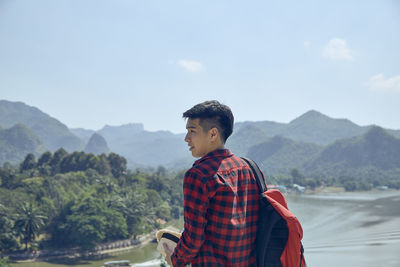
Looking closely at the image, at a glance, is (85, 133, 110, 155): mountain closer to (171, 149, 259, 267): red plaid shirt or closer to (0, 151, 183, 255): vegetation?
(0, 151, 183, 255): vegetation

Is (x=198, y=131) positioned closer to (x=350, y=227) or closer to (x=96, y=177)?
(x=350, y=227)

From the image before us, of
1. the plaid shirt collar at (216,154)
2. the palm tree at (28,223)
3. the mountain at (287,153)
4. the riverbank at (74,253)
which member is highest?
the mountain at (287,153)

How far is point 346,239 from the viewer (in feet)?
57.0

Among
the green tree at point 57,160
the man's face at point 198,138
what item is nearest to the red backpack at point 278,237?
the man's face at point 198,138

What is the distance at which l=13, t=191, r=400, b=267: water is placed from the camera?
13.5 meters

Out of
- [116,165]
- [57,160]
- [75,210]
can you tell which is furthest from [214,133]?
[57,160]

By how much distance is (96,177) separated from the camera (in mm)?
33250

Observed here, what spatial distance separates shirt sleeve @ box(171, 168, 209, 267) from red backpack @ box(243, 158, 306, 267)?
25 cm

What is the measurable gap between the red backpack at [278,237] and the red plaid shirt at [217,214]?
53 mm

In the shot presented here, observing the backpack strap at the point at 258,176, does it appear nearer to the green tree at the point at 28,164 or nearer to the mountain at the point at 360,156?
the green tree at the point at 28,164

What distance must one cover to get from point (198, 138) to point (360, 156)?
244 feet

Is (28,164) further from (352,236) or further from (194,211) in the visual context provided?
(194,211)

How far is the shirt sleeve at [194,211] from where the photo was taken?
1.23 meters

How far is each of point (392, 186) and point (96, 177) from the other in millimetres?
41173
